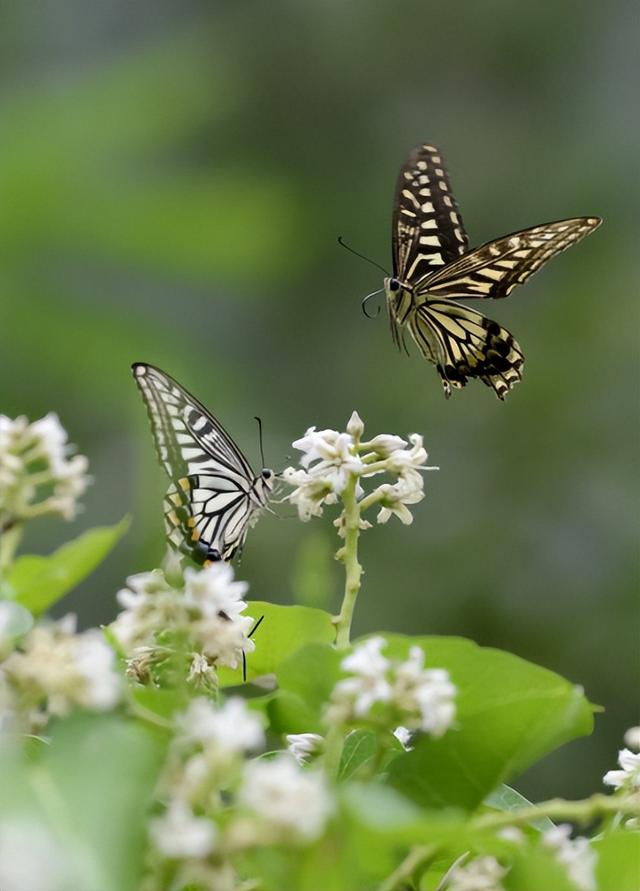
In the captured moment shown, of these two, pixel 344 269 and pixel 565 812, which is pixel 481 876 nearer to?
pixel 565 812

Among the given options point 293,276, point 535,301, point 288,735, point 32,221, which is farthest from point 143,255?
point 535,301

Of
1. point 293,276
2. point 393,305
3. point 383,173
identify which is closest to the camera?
point 393,305

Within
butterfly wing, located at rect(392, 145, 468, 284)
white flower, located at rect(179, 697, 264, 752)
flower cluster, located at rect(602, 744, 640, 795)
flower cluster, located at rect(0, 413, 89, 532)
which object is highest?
butterfly wing, located at rect(392, 145, 468, 284)

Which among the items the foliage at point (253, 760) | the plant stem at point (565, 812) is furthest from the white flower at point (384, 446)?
the plant stem at point (565, 812)

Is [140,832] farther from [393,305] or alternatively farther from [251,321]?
[251,321]

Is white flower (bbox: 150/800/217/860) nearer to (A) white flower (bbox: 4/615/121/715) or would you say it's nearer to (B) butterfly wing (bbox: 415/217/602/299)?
(A) white flower (bbox: 4/615/121/715)

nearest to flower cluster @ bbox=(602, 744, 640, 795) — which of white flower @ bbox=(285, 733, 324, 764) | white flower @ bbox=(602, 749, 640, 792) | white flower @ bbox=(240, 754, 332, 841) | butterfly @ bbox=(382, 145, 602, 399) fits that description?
white flower @ bbox=(602, 749, 640, 792)

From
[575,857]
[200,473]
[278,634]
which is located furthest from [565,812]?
[200,473]
